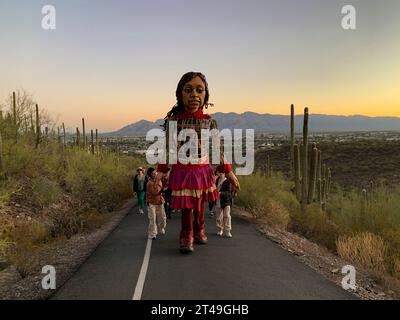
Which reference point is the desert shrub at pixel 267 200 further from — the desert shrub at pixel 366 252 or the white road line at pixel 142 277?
the white road line at pixel 142 277

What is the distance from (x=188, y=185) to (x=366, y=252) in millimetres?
5178

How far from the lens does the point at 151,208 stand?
10781mm

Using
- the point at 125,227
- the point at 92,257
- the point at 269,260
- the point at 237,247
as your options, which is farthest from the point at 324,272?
the point at 125,227

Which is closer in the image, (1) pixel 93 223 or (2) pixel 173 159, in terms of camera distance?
(2) pixel 173 159

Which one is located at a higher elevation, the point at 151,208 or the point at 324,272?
the point at 151,208

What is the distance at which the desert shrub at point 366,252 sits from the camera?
35.4ft

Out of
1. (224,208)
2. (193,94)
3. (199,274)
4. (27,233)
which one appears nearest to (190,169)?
(193,94)

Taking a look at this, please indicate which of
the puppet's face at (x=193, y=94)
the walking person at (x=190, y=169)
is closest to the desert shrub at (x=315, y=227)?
the walking person at (x=190, y=169)

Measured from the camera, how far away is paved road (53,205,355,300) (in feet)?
21.6

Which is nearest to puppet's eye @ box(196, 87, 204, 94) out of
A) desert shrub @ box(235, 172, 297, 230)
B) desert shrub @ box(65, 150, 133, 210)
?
desert shrub @ box(235, 172, 297, 230)

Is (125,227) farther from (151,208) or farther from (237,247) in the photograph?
(237,247)

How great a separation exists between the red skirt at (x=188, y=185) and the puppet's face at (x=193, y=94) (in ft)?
3.81

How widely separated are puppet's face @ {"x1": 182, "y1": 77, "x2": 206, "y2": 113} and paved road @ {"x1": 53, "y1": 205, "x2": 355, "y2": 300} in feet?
9.39
